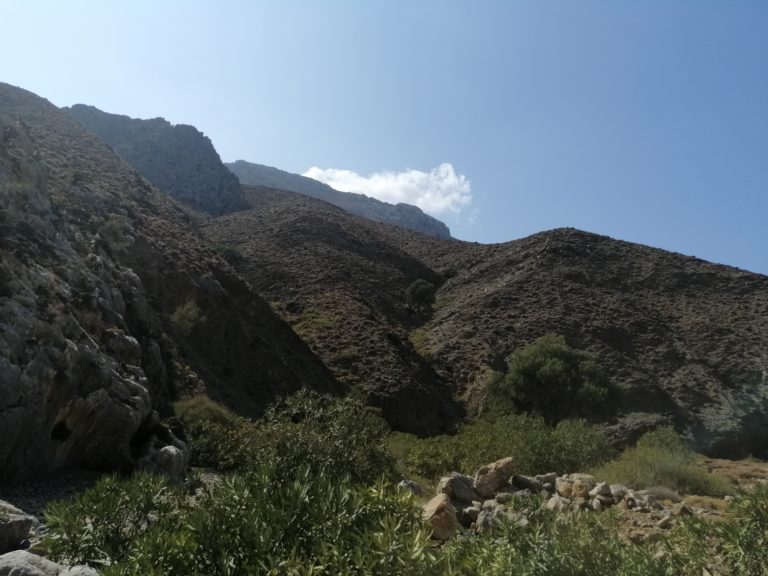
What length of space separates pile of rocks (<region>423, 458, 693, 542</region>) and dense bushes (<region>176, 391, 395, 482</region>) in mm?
2057

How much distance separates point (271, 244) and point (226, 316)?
2676 centimetres

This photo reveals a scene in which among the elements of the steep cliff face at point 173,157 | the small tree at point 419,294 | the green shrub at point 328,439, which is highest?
the steep cliff face at point 173,157

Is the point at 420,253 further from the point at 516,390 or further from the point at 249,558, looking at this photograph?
the point at 249,558

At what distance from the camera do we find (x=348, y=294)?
2094 inches

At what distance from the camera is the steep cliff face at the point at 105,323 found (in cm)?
1461

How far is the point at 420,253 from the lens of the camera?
78062 millimetres

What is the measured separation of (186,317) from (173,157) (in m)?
73.3

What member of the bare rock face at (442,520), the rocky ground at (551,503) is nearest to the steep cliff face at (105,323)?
the rocky ground at (551,503)

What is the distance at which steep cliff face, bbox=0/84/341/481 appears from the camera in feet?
47.9

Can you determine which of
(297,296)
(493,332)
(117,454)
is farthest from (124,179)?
(117,454)

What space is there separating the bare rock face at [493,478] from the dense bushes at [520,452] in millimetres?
4704

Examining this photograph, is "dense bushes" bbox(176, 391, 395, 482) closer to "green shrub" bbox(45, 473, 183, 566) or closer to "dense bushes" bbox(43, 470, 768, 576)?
"green shrub" bbox(45, 473, 183, 566)

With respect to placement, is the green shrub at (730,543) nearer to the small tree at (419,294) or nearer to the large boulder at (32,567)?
the large boulder at (32,567)

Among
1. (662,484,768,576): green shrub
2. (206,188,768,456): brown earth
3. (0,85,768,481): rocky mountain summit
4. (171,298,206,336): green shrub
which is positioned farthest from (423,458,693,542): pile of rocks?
(206,188,768,456): brown earth
